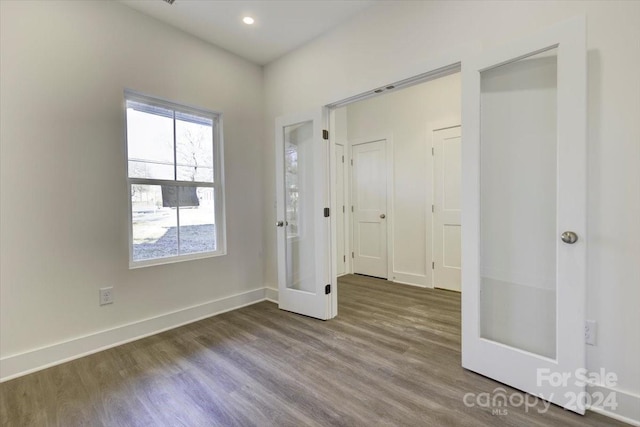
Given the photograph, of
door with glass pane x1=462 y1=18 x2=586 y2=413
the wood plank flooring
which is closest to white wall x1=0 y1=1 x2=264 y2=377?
the wood plank flooring

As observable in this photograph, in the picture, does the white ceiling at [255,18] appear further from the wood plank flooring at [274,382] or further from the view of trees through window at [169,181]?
the wood plank flooring at [274,382]

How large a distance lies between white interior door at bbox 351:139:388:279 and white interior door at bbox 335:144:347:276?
0.17 m

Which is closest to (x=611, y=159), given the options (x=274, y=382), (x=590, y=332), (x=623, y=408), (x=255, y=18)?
(x=590, y=332)

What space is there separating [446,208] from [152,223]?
3435 millimetres

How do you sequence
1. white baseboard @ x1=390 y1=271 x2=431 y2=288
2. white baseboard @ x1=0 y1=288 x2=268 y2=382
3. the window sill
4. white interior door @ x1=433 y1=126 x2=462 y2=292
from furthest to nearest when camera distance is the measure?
white baseboard @ x1=390 y1=271 x2=431 y2=288 < white interior door @ x1=433 y1=126 x2=462 y2=292 < the window sill < white baseboard @ x1=0 y1=288 x2=268 y2=382

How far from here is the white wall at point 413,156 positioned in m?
3.78

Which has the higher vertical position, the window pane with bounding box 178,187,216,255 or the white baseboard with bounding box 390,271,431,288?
the window pane with bounding box 178,187,216,255

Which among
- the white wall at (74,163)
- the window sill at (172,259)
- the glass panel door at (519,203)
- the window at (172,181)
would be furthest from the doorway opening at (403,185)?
the white wall at (74,163)

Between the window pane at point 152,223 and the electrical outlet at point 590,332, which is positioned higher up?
the window pane at point 152,223

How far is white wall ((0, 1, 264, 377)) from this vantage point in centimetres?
194

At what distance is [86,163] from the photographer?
223 cm

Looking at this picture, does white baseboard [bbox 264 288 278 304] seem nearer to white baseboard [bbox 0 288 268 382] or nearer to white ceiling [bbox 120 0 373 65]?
white baseboard [bbox 0 288 268 382]

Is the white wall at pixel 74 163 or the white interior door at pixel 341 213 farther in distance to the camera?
the white interior door at pixel 341 213

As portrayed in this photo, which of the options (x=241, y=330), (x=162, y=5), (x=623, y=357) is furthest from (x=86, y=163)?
(x=623, y=357)
